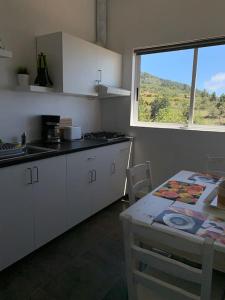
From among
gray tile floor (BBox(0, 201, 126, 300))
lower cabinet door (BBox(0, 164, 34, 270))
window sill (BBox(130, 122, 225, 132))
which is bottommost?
gray tile floor (BBox(0, 201, 126, 300))

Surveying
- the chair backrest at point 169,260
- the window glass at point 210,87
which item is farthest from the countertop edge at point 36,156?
the window glass at point 210,87

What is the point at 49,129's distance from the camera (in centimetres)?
262

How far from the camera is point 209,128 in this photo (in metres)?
2.87

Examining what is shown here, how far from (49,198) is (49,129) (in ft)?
2.78

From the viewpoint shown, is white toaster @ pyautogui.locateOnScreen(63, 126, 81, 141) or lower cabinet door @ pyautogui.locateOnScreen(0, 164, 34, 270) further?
white toaster @ pyautogui.locateOnScreen(63, 126, 81, 141)

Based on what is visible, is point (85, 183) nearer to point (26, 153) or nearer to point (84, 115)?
point (26, 153)

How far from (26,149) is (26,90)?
58cm

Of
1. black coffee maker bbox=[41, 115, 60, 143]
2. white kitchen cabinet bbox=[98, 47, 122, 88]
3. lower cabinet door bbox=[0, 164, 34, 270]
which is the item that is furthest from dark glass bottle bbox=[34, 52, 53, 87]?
lower cabinet door bbox=[0, 164, 34, 270]

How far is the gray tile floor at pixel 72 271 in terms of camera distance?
5.50 ft

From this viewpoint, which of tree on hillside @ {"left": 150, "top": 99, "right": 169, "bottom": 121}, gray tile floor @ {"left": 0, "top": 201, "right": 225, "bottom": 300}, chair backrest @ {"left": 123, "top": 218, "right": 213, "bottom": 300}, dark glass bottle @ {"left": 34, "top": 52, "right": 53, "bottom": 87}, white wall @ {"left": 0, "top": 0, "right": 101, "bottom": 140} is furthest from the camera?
tree on hillside @ {"left": 150, "top": 99, "right": 169, "bottom": 121}

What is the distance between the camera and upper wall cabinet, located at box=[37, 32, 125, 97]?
238 cm

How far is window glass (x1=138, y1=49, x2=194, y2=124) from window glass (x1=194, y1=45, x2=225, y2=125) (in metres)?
0.13

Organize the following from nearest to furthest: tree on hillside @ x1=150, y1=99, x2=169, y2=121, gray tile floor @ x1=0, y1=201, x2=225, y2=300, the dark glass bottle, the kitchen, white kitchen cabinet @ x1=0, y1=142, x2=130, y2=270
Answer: gray tile floor @ x1=0, y1=201, x2=225, y2=300
white kitchen cabinet @ x1=0, y1=142, x2=130, y2=270
the kitchen
the dark glass bottle
tree on hillside @ x1=150, y1=99, x2=169, y2=121

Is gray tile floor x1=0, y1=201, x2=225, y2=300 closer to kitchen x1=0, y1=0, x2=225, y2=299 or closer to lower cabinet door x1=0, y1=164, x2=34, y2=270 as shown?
kitchen x1=0, y1=0, x2=225, y2=299
